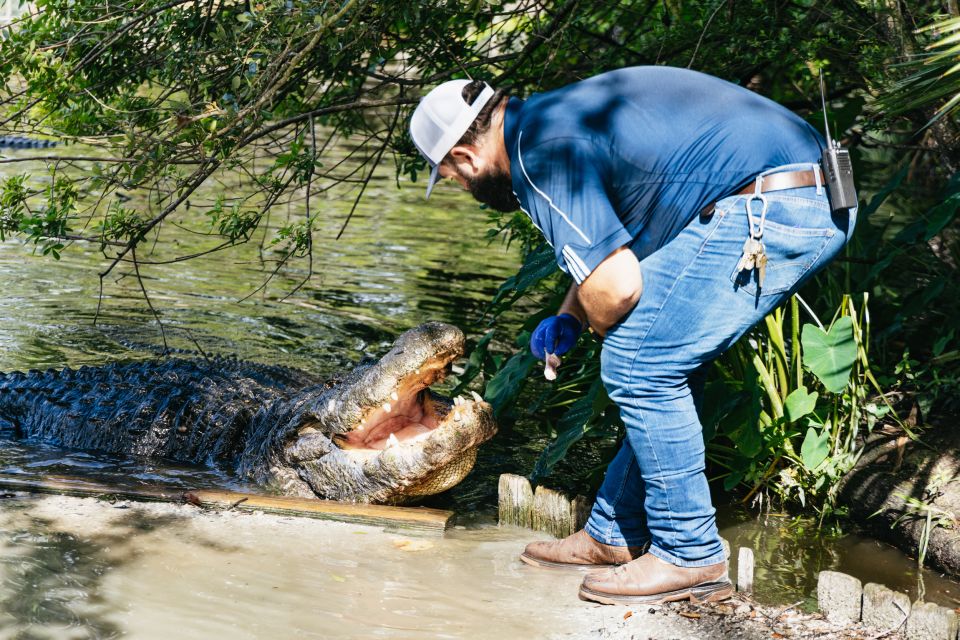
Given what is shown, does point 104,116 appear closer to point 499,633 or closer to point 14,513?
point 14,513

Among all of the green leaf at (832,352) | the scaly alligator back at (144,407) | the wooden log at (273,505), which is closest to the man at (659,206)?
the green leaf at (832,352)

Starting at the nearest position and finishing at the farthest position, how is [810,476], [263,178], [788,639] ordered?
[788,639]
[810,476]
[263,178]

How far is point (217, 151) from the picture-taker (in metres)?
4.10

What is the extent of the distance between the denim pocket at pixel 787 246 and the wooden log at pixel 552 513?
3.76 ft

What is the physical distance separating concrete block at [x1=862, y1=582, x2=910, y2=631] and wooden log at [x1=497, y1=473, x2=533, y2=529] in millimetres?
1250

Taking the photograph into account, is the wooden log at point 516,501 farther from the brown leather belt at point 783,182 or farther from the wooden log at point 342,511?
the brown leather belt at point 783,182

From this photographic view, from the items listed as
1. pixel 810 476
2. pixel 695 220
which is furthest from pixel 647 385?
pixel 810 476

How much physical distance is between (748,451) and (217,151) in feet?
8.29

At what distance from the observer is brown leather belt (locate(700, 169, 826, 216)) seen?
2.52 m

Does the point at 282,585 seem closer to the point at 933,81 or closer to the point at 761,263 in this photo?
the point at 761,263

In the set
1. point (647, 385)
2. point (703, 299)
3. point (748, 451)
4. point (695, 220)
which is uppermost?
point (695, 220)

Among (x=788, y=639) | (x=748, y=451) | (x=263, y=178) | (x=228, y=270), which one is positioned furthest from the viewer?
(x=228, y=270)

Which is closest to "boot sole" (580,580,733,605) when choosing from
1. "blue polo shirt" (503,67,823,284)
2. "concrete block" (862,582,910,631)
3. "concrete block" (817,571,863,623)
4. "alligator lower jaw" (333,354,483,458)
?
"concrete block" (817,571,863,623)

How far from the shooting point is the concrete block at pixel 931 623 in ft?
8.11
